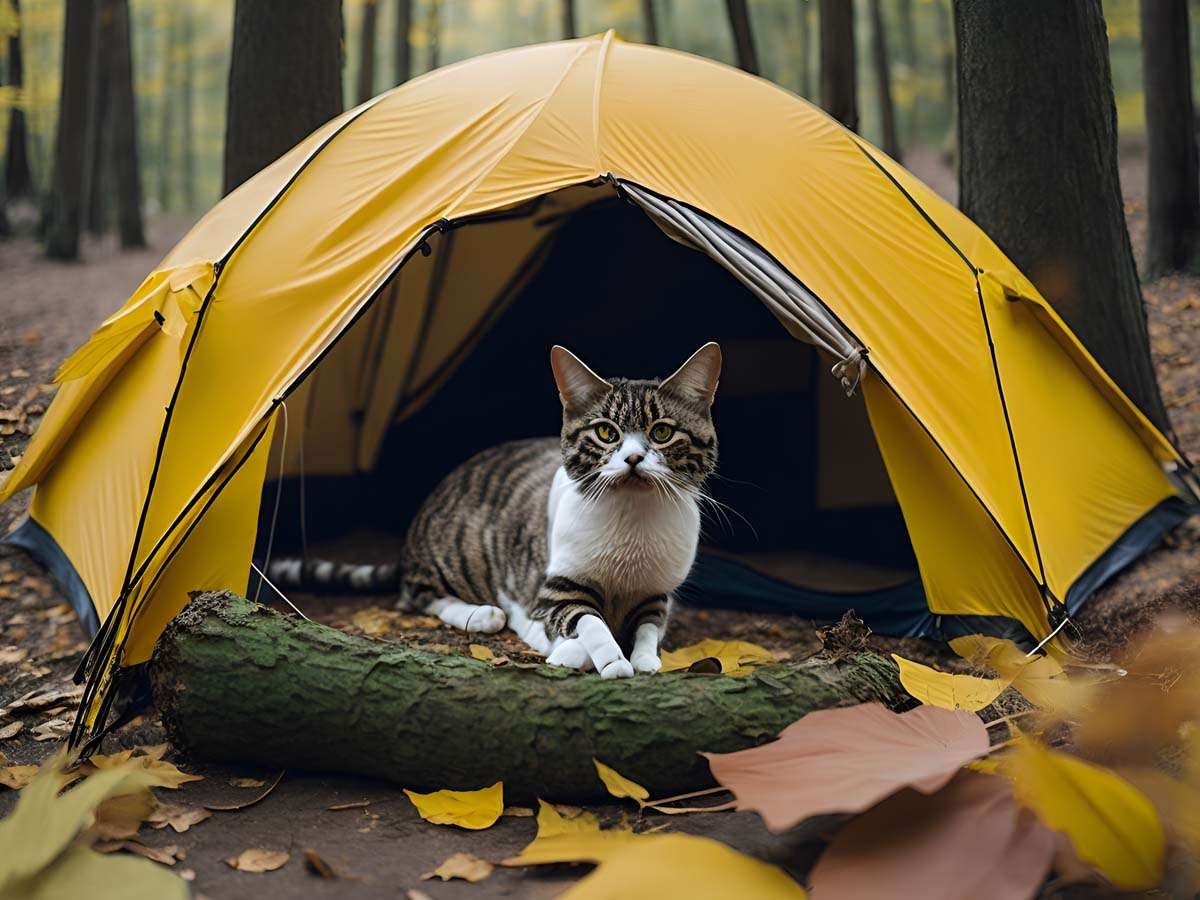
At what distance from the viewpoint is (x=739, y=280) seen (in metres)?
3.68

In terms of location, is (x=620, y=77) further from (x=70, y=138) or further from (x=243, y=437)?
(x=70, y=138)

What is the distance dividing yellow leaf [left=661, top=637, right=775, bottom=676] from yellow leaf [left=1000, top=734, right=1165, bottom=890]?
1559 millimetres

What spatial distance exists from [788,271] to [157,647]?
7.02ft

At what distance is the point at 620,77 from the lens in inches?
143

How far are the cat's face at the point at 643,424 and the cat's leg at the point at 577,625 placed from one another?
1.12 ft

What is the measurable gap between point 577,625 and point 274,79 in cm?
324

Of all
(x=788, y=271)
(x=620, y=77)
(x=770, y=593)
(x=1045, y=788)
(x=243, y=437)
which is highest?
(x=620, y=77)

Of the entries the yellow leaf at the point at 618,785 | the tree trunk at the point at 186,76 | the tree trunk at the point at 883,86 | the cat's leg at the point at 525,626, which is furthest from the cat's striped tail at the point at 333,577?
the tree trunk at the point at 186,76

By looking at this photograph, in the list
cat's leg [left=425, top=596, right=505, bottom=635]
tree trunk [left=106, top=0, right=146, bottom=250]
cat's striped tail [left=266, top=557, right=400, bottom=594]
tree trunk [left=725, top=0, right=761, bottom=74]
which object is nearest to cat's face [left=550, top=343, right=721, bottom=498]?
Answer: cat's leg [left=425, top=596, right=505, bottom=635]

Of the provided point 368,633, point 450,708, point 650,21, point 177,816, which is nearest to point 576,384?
point 450,708

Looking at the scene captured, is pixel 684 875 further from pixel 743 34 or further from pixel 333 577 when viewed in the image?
pixel 743 34

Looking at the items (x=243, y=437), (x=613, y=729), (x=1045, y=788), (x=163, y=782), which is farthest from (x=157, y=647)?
(x=1045, y=788)

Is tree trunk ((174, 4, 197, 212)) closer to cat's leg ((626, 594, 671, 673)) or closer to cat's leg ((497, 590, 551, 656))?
cat's leg ((497, 590, 551, 656))

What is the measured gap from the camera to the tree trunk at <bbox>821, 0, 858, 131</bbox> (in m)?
6.66
